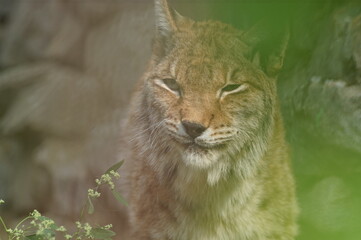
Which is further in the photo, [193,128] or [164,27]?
[164,27]

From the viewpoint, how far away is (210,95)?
12.9 ft

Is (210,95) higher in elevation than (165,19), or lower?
lower

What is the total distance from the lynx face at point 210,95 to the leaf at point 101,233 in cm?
68

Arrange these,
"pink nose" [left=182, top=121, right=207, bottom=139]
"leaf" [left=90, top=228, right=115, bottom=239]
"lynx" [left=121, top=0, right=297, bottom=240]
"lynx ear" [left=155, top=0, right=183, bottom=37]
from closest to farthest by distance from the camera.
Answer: "leaf" [left=90, top=228, right=115, bottom=239] → "pink nose" [left=182, top=121, right=207, bottom=139] → "lynx" [left=121, top=0, right=297, bottom=240] → "lynx ear" [left=155, top=0, right=183, bottom=37]

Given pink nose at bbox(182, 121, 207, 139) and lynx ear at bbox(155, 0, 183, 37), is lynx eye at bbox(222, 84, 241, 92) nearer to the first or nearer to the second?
pink nose at bbox(182, 121, 207, 139)

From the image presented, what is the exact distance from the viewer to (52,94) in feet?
24.1

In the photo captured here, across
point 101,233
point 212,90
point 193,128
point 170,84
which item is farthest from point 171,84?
point 101,233

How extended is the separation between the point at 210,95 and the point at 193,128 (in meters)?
0.23

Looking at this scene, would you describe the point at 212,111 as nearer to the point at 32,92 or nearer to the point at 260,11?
the point at 260,11

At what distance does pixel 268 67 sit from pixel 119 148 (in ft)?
6.00

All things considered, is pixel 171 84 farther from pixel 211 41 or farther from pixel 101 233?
pixel 101 233

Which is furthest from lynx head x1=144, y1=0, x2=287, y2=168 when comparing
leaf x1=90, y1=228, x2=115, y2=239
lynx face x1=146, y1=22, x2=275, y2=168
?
leaf x1=90, y1=228, x2=115, y2=239

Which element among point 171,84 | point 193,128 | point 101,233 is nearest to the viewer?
point 101,233

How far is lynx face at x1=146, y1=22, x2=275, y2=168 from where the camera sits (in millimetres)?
3861
